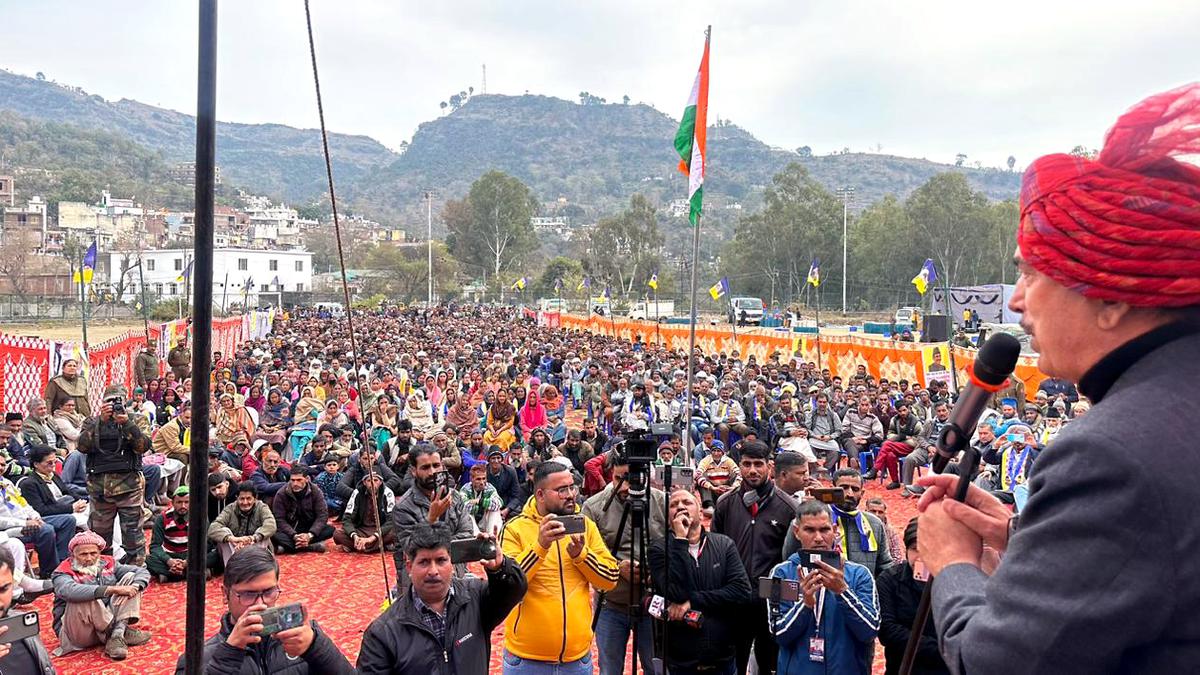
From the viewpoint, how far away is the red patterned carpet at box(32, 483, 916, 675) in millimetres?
6254

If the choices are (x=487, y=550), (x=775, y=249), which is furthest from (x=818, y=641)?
(x=775, y=249)

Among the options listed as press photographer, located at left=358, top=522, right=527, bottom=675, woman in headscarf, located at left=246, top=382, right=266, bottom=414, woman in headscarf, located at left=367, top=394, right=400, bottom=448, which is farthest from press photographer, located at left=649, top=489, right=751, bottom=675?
woman in headscarf, located at left=246, top=382, right=266, bottom=414

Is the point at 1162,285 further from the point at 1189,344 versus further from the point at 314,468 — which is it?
the point at 314,468

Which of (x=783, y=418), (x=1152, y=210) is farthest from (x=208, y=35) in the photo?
(x=783, y=418)

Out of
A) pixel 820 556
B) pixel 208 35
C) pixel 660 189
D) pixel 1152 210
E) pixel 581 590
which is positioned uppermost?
pixel 660 189

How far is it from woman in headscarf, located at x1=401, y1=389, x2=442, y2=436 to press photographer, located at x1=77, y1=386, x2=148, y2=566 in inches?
179

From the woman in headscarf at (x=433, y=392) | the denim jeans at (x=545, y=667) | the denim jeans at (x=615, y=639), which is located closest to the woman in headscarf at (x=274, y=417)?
the woman in headscarf at (x=433, y=392)

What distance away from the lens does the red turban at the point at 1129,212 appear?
1102 mm

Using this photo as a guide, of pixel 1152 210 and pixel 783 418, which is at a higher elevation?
pixel 1152 210

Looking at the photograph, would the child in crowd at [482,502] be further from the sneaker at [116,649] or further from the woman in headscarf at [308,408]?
the woman in headscarf at [308,408]

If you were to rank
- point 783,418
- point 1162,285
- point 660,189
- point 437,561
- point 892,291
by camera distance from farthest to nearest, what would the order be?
point 660,189, point 892,291, point 783,418, point 437,561, point 1162,285

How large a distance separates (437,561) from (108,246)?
83.6 meters

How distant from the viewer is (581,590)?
4.32m

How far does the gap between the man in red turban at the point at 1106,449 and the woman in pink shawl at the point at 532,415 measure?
39.1ft
